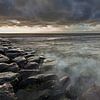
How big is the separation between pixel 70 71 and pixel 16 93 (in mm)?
6020

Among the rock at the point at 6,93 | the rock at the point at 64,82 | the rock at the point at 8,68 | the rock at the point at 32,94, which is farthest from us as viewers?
the rock at the point at 8,68

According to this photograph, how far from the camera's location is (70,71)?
59.2 ft

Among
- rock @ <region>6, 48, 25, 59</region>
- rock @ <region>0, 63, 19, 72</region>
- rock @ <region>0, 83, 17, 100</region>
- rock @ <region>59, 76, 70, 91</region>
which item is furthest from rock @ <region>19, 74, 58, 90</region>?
rock @ <region>6, 48, 25, 59</region>

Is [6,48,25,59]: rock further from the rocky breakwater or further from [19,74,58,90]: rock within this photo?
[19,74,58,90]: rock

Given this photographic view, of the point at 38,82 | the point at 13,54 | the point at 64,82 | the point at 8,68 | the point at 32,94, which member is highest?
the point at 8,68

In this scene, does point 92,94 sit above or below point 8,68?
below

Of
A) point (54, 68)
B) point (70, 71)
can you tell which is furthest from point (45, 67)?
point (70, 71)

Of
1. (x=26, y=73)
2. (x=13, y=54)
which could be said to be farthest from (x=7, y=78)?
(x=13, y=54)

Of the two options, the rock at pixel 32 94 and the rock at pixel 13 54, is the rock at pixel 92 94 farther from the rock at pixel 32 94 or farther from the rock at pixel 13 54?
the rock at pixel 13 54

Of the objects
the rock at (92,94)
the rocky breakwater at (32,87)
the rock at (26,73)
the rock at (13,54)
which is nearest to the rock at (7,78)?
the rocky breakwater at (32,87)

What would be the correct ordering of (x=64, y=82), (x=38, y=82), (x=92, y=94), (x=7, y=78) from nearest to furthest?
(x=92, y=94) < (x=7, y=78) < (x=38, y=82) < (x=64, y=82)

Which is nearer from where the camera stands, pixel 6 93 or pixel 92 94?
pixel 6 93

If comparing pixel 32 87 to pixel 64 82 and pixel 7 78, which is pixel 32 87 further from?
pixel 64 82

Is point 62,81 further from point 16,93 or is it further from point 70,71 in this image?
point 70,71
